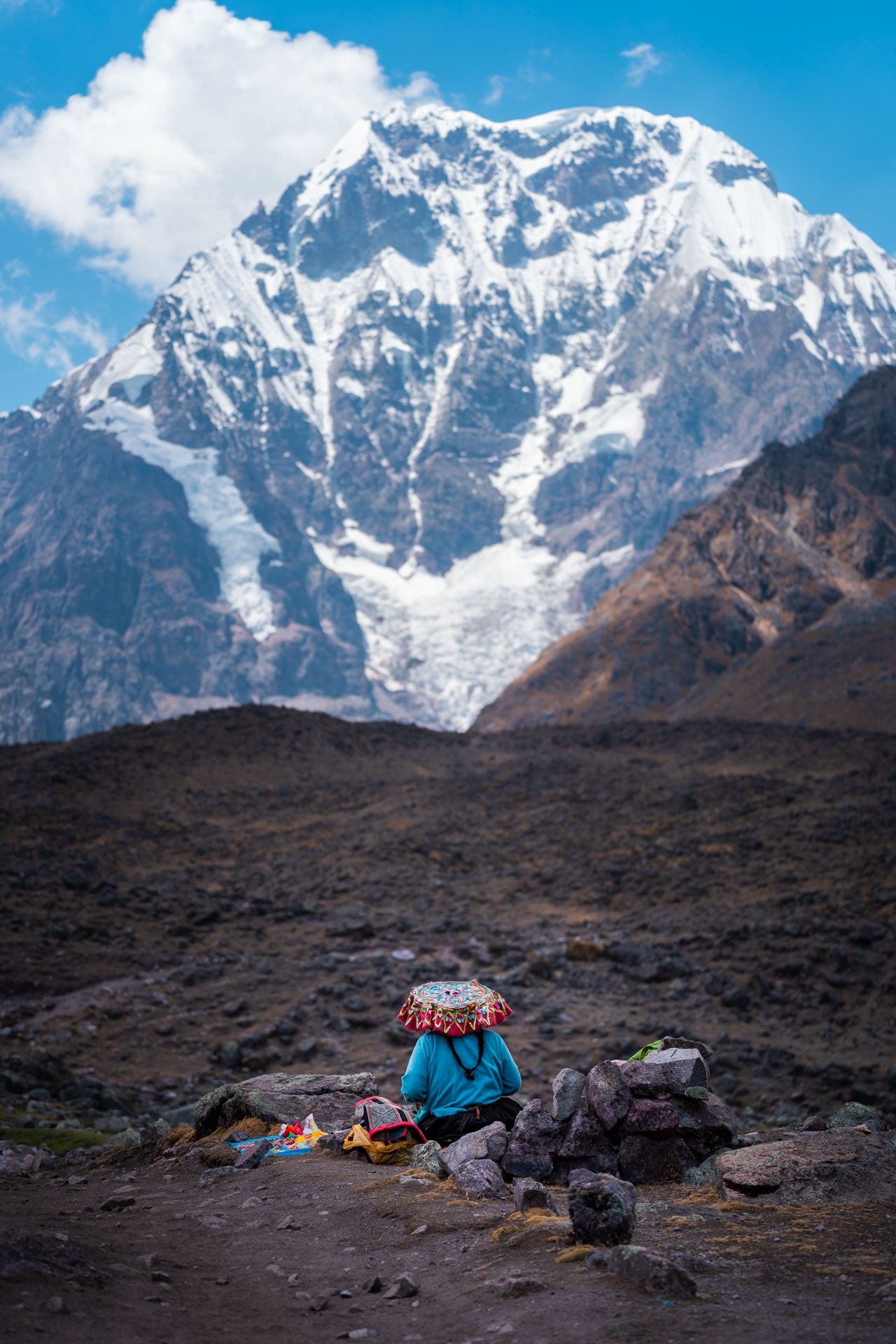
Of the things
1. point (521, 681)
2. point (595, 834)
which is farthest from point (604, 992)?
point (521, 681)

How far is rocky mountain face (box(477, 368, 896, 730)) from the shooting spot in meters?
93.3

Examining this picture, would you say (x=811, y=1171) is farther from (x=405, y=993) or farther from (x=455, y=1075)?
(x=405, y=993)

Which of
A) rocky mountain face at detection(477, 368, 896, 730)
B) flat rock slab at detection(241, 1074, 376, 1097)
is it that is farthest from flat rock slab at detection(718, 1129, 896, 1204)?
rocky mountain face at detection(477, 368, 896, 730)

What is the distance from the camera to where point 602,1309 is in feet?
17.9

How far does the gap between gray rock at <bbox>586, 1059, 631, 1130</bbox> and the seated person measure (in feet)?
2.50

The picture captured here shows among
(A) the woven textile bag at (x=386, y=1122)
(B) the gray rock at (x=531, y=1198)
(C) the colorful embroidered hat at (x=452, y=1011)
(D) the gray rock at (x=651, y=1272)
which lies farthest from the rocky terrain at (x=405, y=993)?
(C) the colorful embroidered hat at (x=452, y=1011)

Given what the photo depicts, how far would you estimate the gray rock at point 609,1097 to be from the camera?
8.04m

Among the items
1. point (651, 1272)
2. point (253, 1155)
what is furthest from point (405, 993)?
point (651, 1272)

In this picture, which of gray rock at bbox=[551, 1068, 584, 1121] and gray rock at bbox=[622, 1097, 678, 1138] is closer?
gray rock at bbox=[622, 1097, 678, 1138]

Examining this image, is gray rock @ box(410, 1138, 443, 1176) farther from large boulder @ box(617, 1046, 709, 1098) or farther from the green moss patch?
the green moss patch

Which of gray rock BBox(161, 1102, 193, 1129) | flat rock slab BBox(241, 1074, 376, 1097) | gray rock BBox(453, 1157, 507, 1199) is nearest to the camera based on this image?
gray rock BBox(453, 1157, 507, 1199)

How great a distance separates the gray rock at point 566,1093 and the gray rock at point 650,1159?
47 centimetres

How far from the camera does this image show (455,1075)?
8.74m

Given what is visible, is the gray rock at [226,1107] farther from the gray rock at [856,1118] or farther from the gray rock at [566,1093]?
the gray rock at [856,1118]
